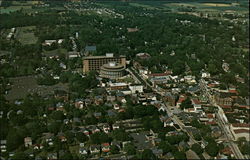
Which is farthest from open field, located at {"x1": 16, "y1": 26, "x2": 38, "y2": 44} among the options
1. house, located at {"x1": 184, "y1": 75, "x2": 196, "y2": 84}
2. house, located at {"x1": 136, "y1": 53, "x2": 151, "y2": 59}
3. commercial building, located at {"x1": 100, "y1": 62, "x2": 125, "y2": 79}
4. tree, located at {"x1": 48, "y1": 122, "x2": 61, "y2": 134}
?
tree, located at {"x1": 48, "y1": 122, "x2": 61, "y2": 134}

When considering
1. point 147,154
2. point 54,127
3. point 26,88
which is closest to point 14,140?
point 54,127

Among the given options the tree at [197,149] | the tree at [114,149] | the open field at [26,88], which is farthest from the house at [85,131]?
the open field at [26,88]

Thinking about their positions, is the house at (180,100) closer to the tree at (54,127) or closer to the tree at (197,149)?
the tree at (197,149)

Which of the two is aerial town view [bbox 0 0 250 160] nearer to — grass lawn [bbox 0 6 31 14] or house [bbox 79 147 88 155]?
house [bbox 79 147 88 155]

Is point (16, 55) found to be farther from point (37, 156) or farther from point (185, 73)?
point (37, 156)

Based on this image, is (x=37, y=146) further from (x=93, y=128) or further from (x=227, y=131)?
(x=227, y=131)
